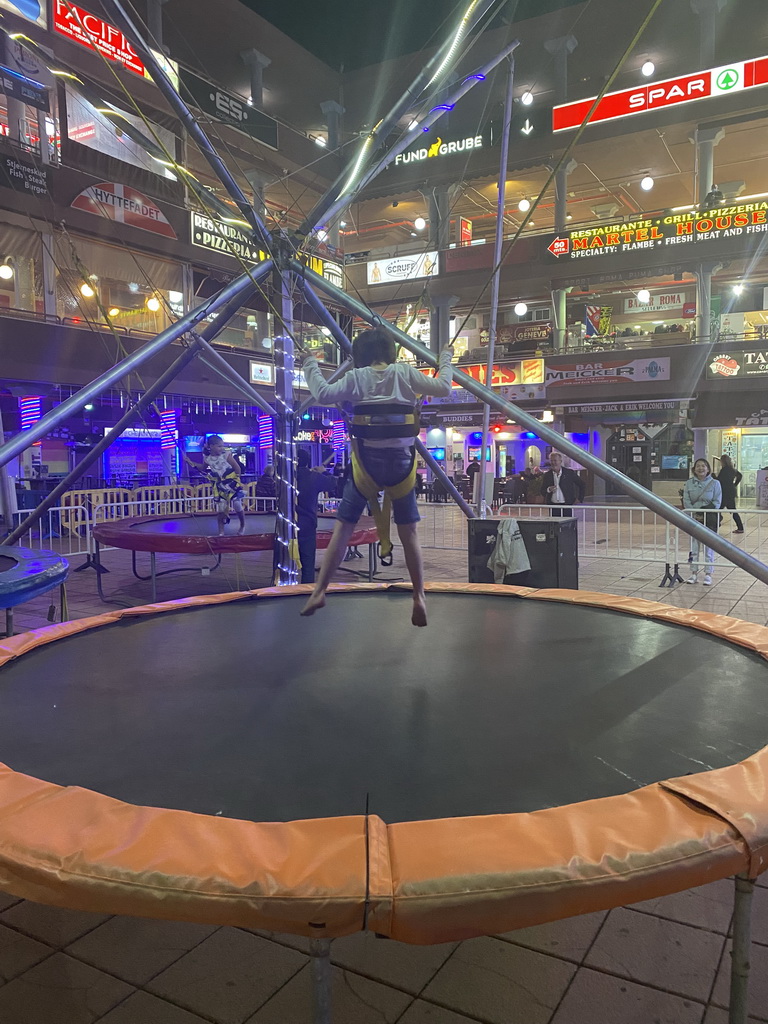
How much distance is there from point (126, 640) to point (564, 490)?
8352 mm

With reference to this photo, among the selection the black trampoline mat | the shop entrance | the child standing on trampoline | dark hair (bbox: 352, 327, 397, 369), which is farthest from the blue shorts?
the shop entrance

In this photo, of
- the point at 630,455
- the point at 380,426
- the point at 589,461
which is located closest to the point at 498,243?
the point at 589,461

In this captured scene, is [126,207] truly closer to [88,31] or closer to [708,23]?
[88,31]

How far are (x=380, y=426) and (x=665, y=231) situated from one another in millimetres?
16389

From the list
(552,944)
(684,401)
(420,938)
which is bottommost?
(552,944)

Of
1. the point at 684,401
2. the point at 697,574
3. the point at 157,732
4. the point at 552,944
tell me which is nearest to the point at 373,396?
the point at 157,732

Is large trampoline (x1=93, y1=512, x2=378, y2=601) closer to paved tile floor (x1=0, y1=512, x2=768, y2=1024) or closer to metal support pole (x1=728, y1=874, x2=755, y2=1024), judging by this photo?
paved tile floor (x1=0, y1=512, x2=768, y2=1024)

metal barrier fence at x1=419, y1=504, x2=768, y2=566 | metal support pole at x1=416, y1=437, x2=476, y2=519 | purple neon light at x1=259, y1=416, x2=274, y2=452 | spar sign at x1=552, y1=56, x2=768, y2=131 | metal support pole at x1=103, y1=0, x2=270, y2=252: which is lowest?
metal barrier fence at x1=419, y1=504, x2=768, y2=566

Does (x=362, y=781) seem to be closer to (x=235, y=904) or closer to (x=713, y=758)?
(x=235, y=904)

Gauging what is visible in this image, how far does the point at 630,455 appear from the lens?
18.1 meters

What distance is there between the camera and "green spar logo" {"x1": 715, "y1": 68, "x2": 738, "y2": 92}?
1480 centimetres

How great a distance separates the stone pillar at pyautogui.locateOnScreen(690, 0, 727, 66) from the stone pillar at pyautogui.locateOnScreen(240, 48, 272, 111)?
33.8 feet

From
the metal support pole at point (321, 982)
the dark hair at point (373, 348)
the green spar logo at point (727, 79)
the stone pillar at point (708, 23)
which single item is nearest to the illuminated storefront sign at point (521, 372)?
the green spar logo at point (727, 79)

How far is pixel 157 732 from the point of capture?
1819mm
